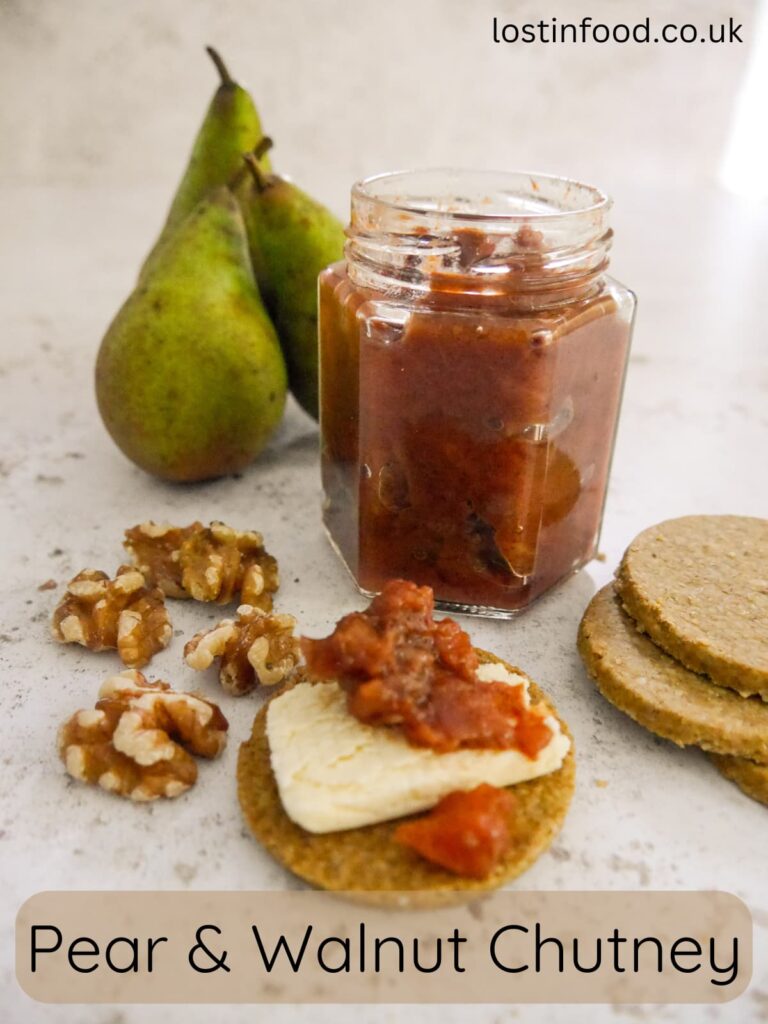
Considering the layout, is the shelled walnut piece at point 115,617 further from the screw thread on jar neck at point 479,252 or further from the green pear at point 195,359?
the screw thread on jar neck at point 479,252

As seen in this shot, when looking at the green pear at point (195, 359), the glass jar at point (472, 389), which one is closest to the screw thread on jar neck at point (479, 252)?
the glass jar at point (472, 389)

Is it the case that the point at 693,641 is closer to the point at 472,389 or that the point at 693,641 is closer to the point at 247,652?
the point at 472,389

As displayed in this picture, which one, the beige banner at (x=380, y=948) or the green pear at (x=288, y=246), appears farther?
the green pear at (x=288, y=246)

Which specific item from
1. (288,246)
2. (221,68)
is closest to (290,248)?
(288,246)

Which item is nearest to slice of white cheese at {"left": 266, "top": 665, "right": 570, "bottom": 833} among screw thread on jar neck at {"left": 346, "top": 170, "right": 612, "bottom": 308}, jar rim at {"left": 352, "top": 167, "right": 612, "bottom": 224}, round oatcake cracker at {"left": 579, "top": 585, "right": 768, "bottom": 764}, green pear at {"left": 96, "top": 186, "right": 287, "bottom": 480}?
round oatcake cracker at {"left": 579, "top": 585, "right": 768, "bottom": 764}

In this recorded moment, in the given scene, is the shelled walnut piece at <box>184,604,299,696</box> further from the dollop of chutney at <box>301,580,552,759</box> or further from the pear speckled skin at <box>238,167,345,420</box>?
the pear speckled skin at <box>238,167,345,420</box>

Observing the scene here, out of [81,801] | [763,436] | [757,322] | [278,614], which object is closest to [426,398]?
[278,614]
